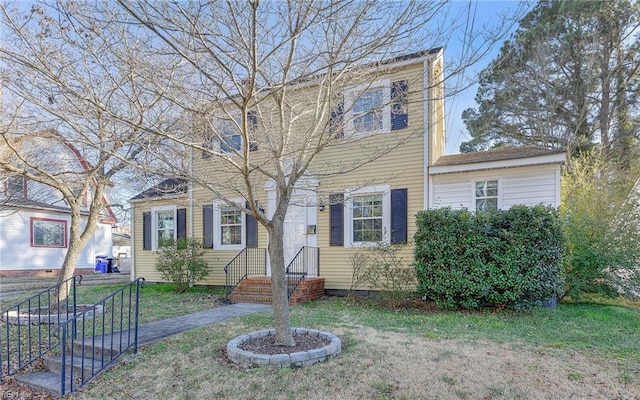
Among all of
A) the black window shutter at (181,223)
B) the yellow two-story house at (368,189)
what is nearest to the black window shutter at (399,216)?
the yellow two-story house at (368,189)

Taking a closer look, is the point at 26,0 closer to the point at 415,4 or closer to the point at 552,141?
the point at 415,4

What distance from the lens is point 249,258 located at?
1046 cm

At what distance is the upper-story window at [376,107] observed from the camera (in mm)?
5322

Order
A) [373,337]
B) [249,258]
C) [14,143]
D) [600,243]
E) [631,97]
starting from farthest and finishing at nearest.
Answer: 1. [631,97]
2. [249,258]
3. [600,243]
4. [14,143]
5. [373,337]

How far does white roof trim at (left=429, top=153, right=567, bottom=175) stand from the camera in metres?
7.68

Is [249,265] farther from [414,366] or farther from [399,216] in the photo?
[414,366]

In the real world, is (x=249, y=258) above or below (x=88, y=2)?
below

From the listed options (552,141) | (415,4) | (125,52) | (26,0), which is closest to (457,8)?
(415,4)

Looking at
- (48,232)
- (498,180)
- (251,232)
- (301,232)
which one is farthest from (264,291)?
(48,232)

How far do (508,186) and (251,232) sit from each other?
21.9 feet

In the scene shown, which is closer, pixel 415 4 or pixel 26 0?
pixel 415 4

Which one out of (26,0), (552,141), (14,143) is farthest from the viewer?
(552,141)

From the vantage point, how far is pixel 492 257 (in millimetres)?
7074

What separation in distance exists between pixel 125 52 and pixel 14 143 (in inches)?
155
